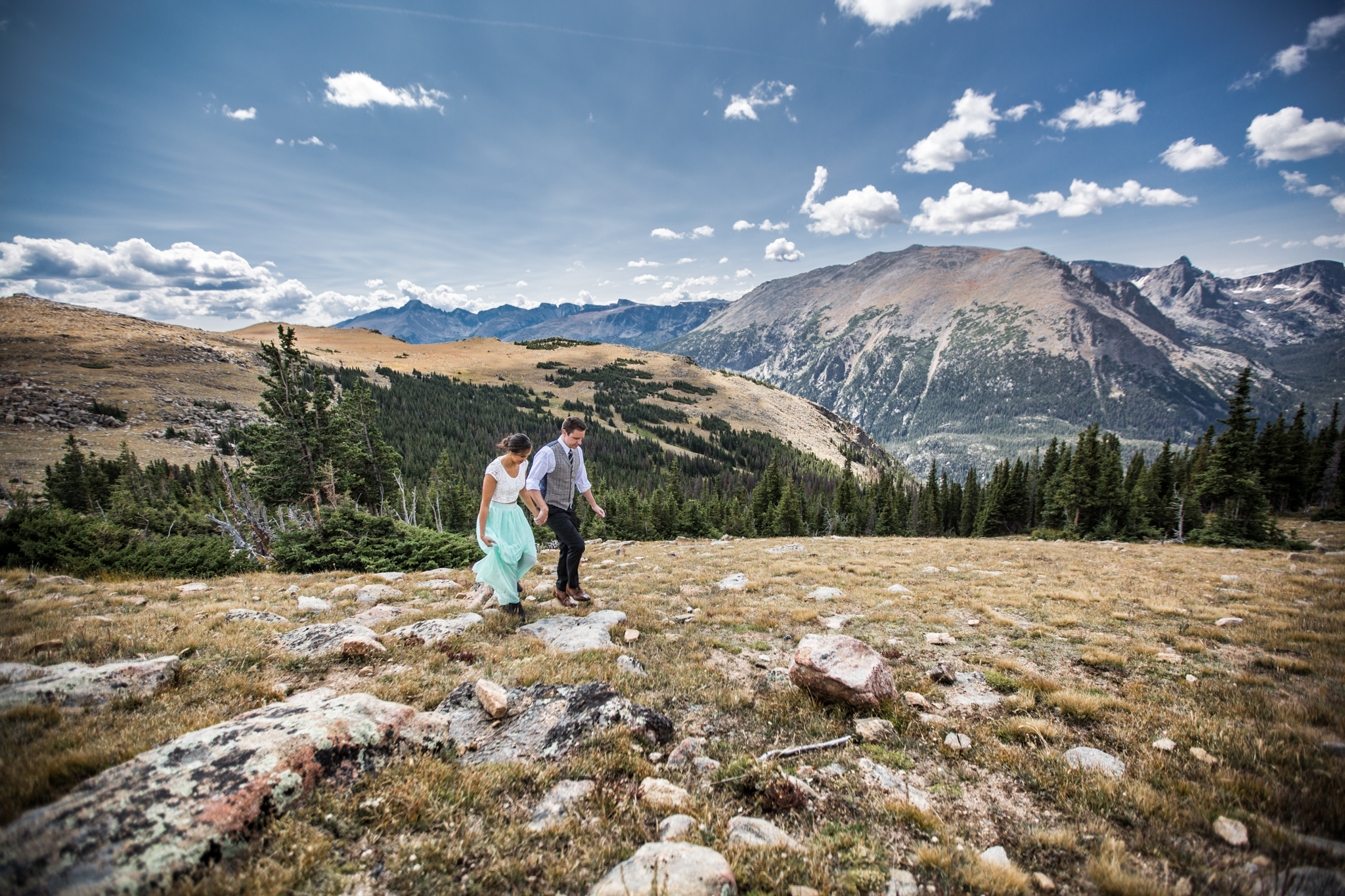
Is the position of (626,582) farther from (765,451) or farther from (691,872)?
(765,451)

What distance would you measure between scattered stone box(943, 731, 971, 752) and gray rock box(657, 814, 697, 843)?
11.3ft

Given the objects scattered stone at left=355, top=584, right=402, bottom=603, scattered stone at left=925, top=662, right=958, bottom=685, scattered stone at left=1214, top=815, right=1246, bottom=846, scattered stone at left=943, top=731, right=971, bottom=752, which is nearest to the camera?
scattered stone at left=1214, top=815, right=1246, bottom=846

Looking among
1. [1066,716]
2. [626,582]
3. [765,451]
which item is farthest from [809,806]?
[765,451]

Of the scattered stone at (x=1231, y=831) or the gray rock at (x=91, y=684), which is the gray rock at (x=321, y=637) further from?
the scattered stone at (x=1231, y=831)

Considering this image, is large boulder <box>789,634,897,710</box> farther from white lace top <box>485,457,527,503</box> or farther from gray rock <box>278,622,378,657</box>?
gray rock <box>278,622,378,657</box>

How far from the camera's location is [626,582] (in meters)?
14.1

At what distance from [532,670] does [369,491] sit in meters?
42.6

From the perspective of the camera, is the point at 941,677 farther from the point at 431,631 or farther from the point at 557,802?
the point at 431,631

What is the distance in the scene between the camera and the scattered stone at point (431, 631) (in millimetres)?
7996

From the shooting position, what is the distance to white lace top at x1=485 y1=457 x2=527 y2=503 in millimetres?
9367

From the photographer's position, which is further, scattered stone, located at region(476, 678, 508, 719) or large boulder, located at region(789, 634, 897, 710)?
large boulder, located at region(789, 634, 897, 710)

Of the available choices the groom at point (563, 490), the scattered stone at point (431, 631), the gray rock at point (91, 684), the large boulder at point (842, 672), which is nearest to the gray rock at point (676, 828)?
the large boulder at point (842, 672)

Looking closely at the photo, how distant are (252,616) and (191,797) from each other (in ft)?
24.3

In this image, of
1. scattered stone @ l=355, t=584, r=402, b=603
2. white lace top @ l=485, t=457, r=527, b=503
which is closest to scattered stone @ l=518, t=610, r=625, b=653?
white lace top @ l=485, t=457, r=527, b=503
